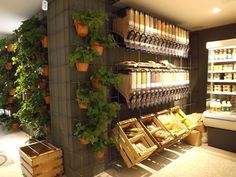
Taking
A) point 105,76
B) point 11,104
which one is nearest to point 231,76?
point 105,76

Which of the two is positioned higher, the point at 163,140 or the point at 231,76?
the point at 231,76

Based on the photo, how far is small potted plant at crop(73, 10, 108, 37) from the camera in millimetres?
2182

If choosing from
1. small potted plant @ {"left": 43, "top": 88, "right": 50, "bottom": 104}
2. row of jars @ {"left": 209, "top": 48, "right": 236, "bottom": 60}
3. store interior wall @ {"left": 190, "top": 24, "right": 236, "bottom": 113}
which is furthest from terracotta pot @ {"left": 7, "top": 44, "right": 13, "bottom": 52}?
store interior wall @ {"left": 190, "top": 24, "right": 236, "bottom": 113}

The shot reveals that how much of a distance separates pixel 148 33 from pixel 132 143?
5.90 feet

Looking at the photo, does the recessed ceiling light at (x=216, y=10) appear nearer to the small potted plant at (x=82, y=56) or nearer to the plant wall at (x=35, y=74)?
the small potted plant at (x=82, y=56)

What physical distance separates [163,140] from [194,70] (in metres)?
2.66

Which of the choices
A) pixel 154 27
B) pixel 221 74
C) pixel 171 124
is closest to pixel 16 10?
pixel 154 27

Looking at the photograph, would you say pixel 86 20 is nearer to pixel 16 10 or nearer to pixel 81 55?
pixel 81 55

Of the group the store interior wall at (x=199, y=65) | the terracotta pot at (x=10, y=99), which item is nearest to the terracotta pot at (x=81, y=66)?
the terracotta pot at (x=10, y=99)

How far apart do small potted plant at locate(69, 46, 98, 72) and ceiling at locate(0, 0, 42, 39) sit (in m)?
1.27

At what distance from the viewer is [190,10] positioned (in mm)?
3248

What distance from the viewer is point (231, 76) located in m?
3.50

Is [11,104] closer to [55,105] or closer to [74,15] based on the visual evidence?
[55,105]

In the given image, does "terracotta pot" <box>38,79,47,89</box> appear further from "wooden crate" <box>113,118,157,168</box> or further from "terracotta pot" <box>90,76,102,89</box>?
"wooden crate" <box>113,118,157,168</box>
